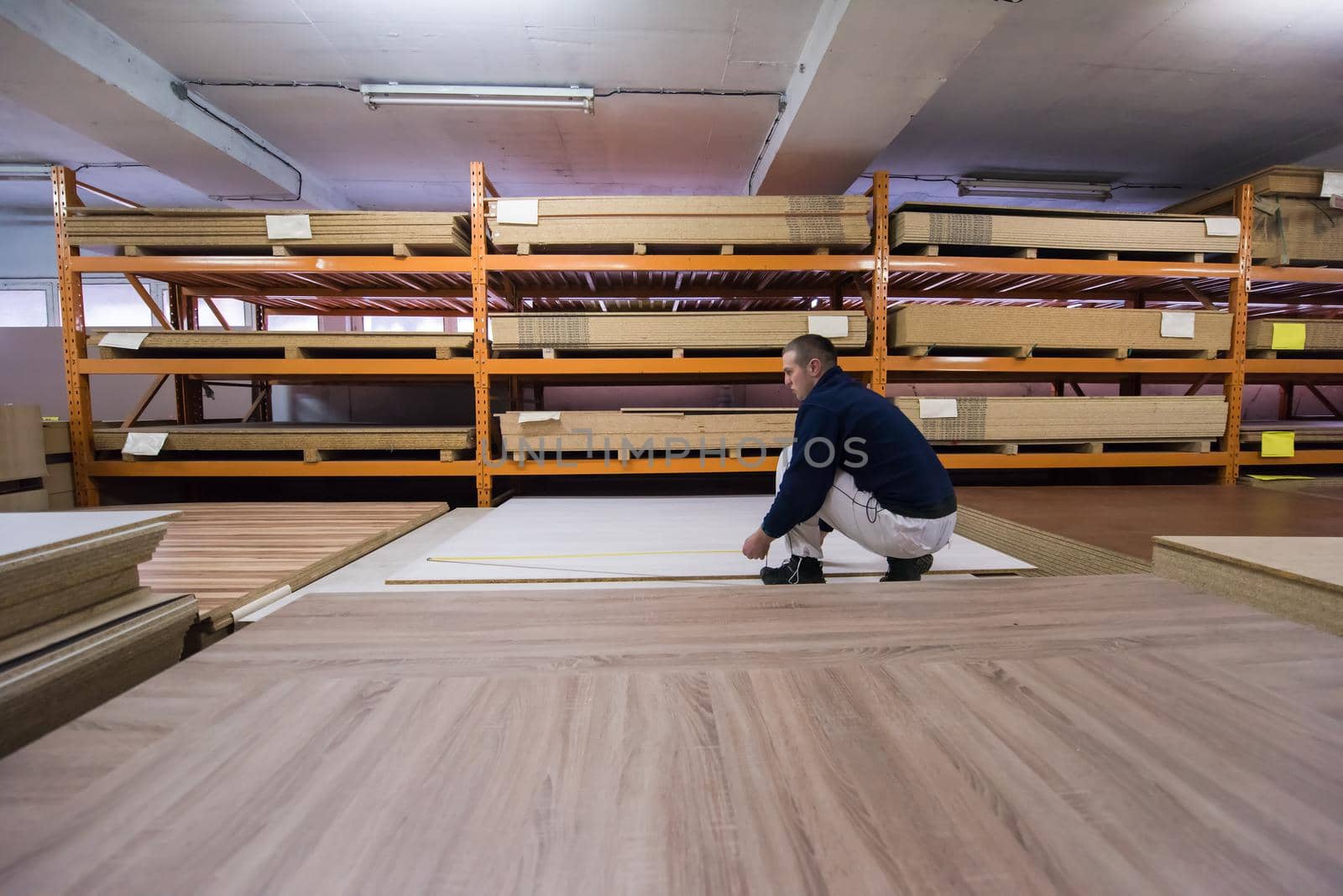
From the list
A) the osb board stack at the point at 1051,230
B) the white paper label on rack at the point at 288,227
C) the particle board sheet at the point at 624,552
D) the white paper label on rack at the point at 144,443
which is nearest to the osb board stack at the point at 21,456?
the white paper label on rack at the point at 144,443

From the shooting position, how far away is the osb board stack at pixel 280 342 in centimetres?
376

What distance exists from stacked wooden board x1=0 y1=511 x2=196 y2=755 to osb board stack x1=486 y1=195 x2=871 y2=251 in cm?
289

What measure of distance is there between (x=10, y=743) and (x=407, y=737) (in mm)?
915

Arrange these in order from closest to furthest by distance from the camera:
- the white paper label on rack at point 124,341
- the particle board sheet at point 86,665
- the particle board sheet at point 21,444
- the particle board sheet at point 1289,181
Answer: the particle board sheet at point 86,665, the particle board sheet at point 21,444, the white paper label on rack at point 124,341, the particle board sheet at point 1289,181

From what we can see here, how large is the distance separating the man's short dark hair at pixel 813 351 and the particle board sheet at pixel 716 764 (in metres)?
1.37

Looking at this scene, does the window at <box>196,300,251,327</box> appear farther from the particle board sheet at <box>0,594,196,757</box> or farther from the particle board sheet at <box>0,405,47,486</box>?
the particle board sheet at <box>0,594,196,757</box>

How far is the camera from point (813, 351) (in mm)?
2455

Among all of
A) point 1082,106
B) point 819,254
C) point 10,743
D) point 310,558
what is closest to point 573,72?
point 819,254

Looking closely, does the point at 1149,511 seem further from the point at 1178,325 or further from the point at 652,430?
the point at 652,430

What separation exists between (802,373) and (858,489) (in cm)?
60

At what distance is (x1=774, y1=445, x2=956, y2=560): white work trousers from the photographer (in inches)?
88.1

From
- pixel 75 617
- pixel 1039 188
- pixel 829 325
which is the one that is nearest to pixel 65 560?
pixel 75 617

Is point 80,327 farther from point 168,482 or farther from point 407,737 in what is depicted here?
point 407,737

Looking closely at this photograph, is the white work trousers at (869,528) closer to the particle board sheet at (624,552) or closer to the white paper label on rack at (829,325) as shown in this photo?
the particle board sheet at (624,552)
